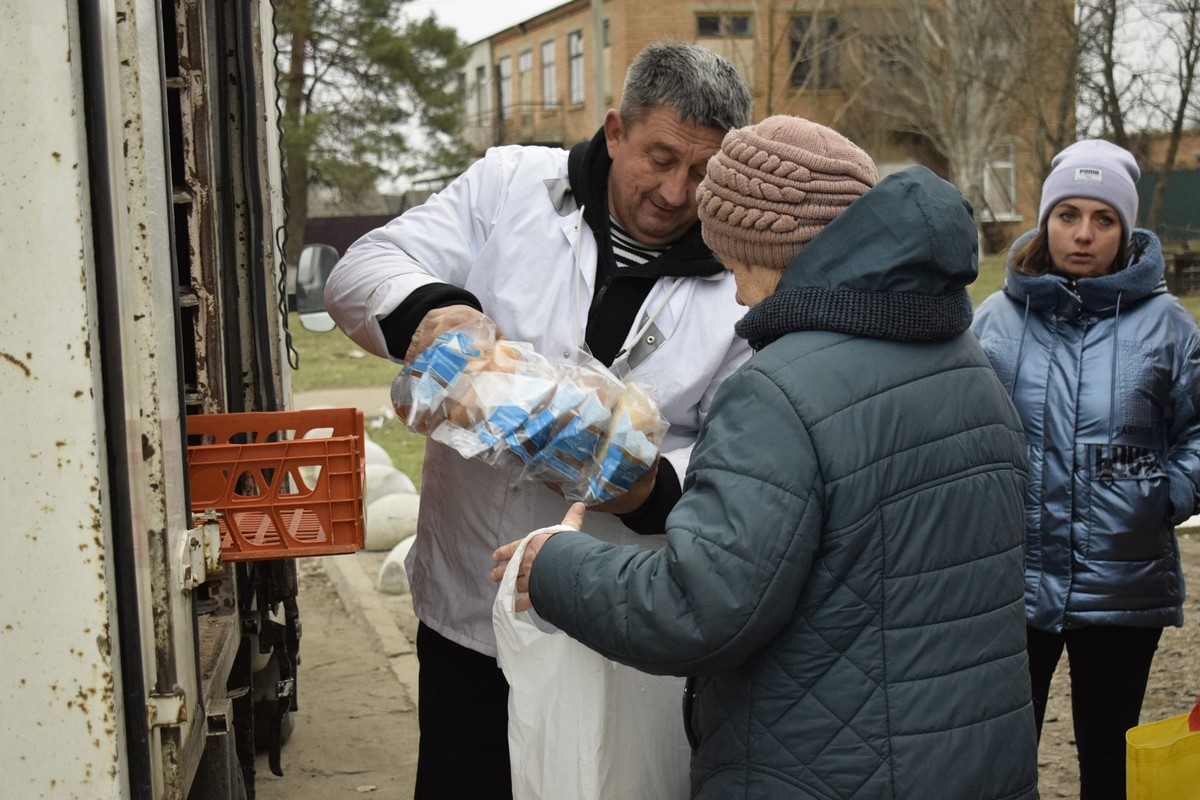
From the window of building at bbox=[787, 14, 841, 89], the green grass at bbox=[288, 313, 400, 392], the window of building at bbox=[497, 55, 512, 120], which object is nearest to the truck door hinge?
the green grass at bbox=[288, 313, 400, 392]

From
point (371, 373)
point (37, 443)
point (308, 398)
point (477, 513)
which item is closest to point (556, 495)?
point (477, 513)

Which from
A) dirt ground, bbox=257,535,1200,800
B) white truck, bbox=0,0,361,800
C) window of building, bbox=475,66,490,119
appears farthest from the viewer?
window of building, bbox=475,66,490,119

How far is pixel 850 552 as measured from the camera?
6.59 ft

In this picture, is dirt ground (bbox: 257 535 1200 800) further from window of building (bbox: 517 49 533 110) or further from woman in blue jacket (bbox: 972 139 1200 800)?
window of building (bbox: 517 49 533 110)

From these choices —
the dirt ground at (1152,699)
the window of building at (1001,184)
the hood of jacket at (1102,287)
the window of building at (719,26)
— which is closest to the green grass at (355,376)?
the dirt ground at (1152,699)

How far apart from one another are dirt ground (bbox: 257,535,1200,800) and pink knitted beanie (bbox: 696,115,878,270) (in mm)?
3332

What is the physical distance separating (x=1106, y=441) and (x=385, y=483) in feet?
21.0

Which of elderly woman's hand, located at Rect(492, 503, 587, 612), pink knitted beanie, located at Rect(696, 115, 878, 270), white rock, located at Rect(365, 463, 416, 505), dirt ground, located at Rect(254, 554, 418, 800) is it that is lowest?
dirt ground, located at Rect(254, 554, 418, 800)

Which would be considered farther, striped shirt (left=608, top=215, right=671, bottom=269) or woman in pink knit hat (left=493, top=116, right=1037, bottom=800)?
striped shirt (left=608, top=215, right=671, bottom=269)

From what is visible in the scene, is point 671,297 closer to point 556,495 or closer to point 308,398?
point 556,495

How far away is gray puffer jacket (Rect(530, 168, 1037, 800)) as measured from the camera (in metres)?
1.98

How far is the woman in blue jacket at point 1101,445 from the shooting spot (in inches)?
140

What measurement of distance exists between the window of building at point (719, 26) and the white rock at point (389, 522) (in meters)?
33.3

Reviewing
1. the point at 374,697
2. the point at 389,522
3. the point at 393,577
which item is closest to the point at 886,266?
the point at 374,697
